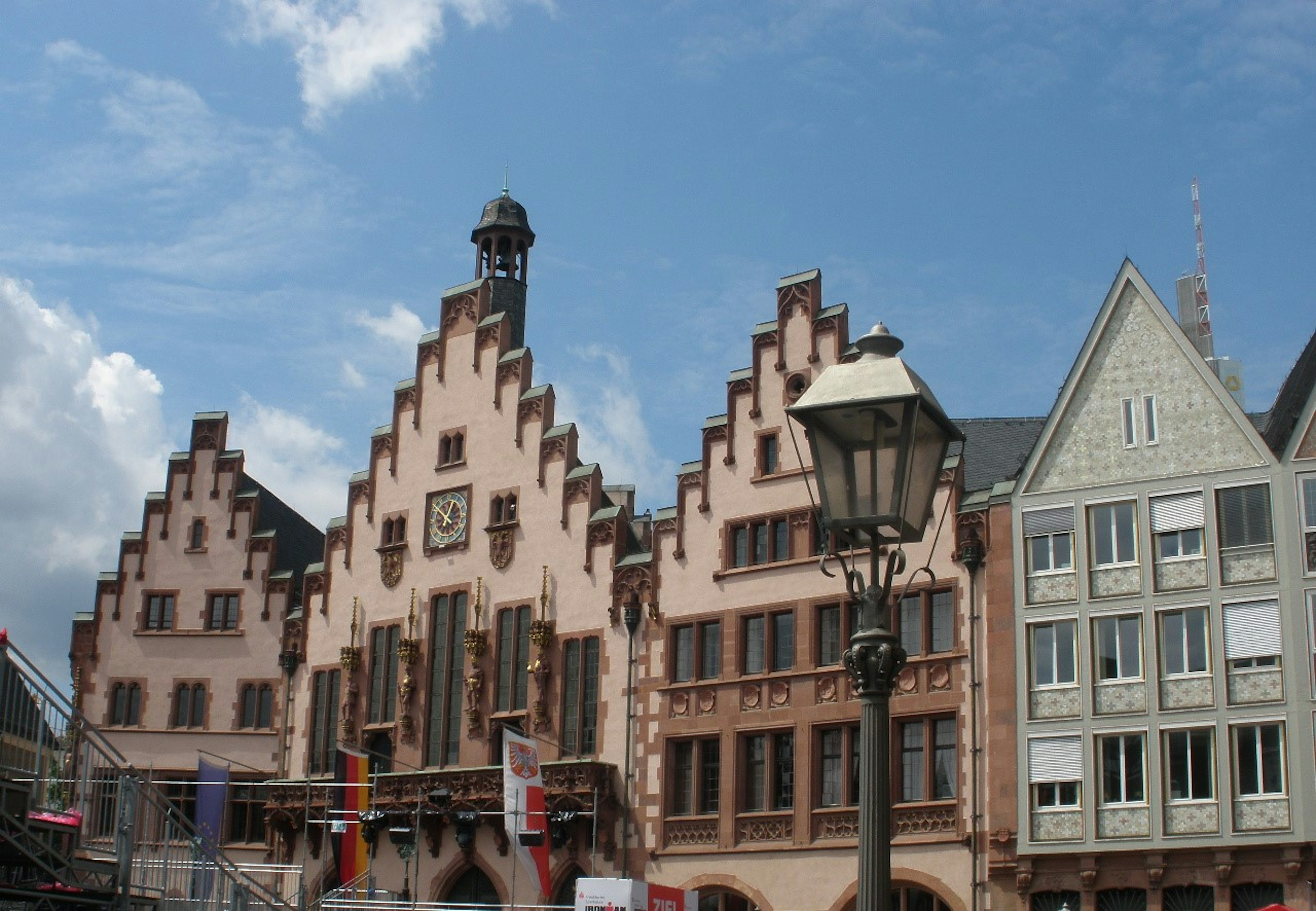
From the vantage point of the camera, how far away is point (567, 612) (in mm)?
48938

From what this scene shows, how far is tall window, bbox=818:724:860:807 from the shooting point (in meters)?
42.8

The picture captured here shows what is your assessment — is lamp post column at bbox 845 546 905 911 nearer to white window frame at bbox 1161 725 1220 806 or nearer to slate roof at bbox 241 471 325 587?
white window frame at bbox 1161 725 1220 806

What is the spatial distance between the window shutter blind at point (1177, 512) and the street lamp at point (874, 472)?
2960 cm

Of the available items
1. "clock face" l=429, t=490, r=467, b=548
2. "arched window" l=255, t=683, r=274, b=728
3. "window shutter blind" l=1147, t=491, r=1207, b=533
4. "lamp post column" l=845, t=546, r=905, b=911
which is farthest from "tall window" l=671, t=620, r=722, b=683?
"lamp post column" l=845, t=546, r=905, b=911

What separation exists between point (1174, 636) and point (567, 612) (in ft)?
55.8

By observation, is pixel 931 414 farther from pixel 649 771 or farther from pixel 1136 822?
pixel 649 771

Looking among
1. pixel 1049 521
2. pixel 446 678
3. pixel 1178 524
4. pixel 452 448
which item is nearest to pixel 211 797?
pixel 446 678

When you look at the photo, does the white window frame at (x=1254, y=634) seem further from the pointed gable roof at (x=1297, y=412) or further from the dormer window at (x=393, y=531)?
the dormer window at (x=393, y=531)

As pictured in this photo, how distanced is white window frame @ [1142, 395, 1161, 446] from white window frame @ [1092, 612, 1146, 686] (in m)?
4.09

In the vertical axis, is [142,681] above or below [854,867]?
above

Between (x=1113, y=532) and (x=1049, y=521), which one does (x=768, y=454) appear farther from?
(x=1113, y=532)

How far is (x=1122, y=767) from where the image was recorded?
3916 cm

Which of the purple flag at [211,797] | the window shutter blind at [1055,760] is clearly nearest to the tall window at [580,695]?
the purple flag at [211,797]

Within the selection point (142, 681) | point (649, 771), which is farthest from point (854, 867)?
point (142, 681)
